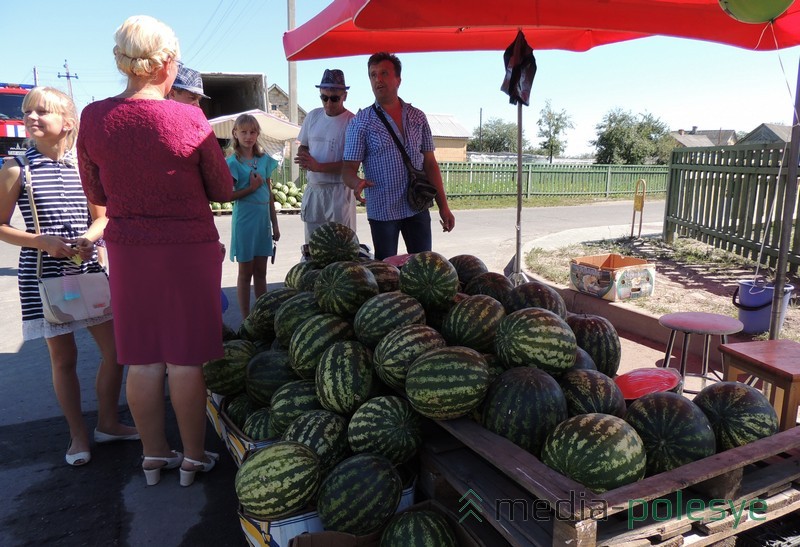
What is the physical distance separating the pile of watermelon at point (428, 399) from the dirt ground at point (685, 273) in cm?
356

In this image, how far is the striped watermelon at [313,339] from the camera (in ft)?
8.11

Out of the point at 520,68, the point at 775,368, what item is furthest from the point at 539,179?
the point at 775,368

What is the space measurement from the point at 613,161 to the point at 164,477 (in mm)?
47104

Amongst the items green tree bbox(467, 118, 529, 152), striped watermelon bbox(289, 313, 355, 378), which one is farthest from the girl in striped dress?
green tree bbox(467, 118, 529, 152)

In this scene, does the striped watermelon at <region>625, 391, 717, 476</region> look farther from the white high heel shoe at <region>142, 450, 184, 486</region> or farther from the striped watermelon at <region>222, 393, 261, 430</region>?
the white high heel shoe at <region>142, 450, 184, 486</region>

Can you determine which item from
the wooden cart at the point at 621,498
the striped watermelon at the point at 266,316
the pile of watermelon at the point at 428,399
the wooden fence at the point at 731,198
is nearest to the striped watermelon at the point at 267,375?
the pile of watermelon at the point at 428,399

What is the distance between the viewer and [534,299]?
2580 mm

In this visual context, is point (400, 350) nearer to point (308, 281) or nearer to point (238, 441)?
point (238, 441)

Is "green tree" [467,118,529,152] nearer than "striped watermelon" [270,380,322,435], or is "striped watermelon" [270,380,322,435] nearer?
"striped watermelon" [270,380,322,435]

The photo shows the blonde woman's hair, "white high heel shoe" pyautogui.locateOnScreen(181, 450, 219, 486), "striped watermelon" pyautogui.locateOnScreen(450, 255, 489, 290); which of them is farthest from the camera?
"striped watermelon" pyautogui.locateOnScreen(450, 255, 489, 290)

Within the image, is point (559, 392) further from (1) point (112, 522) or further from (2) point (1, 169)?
(2) point (1, 169)

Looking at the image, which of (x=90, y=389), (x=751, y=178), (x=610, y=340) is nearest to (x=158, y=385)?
(x=90, y=389)

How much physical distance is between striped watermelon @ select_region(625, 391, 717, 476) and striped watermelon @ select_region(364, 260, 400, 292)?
141 cm

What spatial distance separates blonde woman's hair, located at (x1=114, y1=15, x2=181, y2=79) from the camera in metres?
2.33
